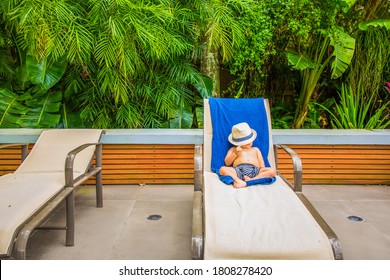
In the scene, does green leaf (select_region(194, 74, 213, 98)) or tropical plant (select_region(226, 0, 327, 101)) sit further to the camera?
green leaf (select_region(194, 74, 213, 98))

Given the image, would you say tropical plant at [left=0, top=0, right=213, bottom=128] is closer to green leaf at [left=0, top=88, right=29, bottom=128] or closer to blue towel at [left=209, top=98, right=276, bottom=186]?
green leaf at [left=0, top=88, right=29, bottom=128]

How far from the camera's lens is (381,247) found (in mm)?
2719

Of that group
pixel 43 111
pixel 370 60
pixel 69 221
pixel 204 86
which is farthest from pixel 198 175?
pixel 370 60

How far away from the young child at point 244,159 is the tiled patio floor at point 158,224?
0.65 meters

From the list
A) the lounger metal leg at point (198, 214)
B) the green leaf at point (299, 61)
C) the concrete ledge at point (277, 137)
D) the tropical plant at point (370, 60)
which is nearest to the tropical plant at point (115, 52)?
the concrete ledge at point (277, 137)

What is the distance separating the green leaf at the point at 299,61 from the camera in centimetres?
432

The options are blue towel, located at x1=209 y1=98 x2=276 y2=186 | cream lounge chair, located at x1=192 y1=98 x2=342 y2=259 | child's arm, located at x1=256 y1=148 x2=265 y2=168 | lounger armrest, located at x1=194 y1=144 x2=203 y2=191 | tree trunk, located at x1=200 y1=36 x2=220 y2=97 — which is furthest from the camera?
tree trunk, located at x1=200 y1=36 x2=220 y2=97

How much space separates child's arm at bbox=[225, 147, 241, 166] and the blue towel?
0.22 ft

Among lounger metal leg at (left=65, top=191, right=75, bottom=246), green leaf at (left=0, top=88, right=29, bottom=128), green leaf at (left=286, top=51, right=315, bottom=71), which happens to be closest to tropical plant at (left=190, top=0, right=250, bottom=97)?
green leaf at (left=286, top=51, right=315, bottom=71)

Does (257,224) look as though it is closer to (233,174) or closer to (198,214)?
(198,214)

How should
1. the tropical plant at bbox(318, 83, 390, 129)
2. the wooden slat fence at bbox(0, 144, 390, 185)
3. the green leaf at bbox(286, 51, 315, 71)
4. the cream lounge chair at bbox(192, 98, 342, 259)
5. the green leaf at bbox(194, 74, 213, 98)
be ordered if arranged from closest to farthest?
1. the cream lounge chair at bbox(192, 98, 342, 259)
2. the wooden slat fence at bbox(0, 144, 390, 185)
3. the green leaf at bbox(286, 51, 315, 71)
4. the green leaf at bbox(194, 74, 213, 98)
5. the tropical plant at bbox(318, 83, 390, 129)

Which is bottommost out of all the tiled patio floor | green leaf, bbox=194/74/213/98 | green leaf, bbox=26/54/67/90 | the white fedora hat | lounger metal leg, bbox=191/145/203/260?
the tiled patio floor

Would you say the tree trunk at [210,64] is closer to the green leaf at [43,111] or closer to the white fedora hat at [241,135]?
the white fedora hat at [241,135]

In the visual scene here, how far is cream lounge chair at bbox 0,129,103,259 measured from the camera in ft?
6.75
